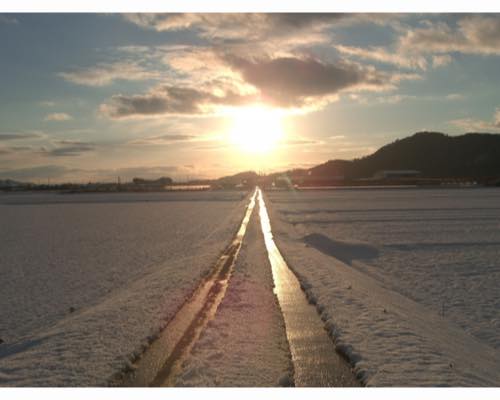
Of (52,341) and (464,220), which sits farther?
(464,220)

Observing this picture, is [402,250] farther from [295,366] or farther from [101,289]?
[295,366]

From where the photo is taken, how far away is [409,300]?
35.9 feet

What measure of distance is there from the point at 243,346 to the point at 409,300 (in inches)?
184

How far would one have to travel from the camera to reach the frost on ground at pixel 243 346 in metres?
6.70

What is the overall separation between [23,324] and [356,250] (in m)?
12.4

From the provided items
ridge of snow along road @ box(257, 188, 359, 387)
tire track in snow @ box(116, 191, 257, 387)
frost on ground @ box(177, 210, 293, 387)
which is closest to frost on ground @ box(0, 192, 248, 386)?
tire track in snow @ box(116, 191, 257, 387)

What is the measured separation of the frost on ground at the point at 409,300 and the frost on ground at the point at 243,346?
102cm

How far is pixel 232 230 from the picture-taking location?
2561 centimetres

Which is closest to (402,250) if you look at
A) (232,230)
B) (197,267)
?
(197,267)

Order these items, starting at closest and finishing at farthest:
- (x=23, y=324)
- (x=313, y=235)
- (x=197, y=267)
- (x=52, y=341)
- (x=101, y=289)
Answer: (x=52, y=341) < (x=23, y=324) < (x=101, y=289) < (x=197, y=267) < (x=313, y=235)

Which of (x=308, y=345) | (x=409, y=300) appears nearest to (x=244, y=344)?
(x=308, y=345)

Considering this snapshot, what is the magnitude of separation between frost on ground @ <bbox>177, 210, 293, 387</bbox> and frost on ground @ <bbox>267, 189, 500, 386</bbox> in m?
1.02

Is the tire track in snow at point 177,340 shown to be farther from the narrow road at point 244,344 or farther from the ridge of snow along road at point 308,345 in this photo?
the ridge of snow along road at point 308,345

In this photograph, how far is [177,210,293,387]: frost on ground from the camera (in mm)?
6703
